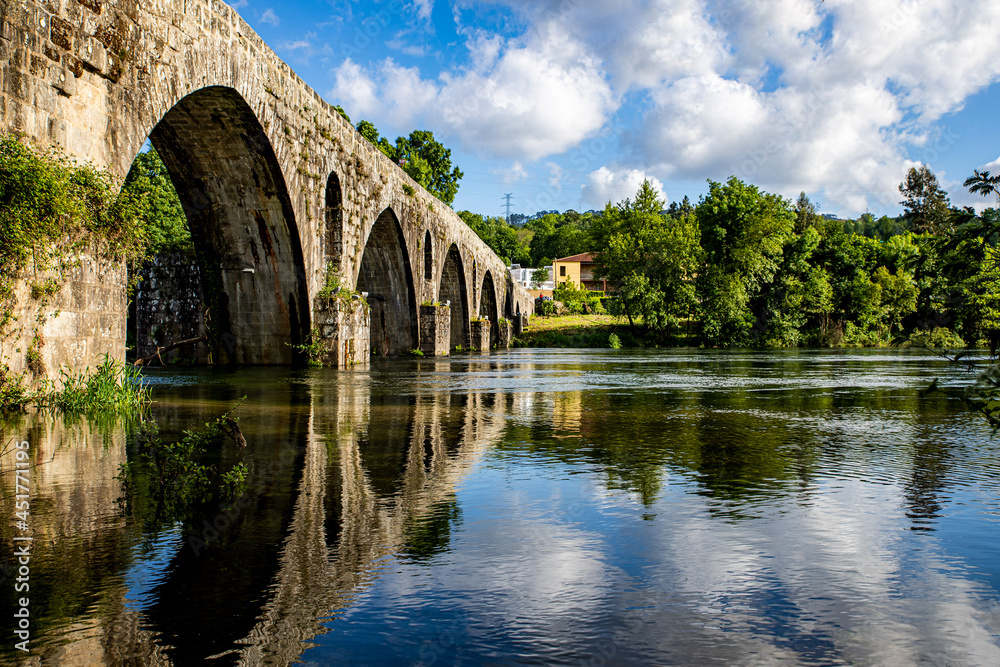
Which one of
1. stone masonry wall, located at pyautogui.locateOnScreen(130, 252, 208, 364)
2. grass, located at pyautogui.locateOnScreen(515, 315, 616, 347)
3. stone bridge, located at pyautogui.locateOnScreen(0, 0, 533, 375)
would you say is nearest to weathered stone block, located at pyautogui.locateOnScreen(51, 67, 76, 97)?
stone bridge, located at pyautogui.locateOnScreen(0, 0, 533, 375)

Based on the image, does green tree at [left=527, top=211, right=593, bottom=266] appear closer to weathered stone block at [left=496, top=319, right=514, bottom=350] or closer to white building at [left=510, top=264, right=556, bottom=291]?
white building at [left=510, top=264, right=556, bottom=291]

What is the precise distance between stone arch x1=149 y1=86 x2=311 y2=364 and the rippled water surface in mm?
9976

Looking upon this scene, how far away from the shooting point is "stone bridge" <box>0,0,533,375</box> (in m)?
8.80

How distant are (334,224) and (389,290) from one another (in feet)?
30.0

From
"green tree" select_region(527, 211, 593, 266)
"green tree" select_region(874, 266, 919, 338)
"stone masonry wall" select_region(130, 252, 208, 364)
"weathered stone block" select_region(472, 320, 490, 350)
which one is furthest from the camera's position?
"green tree" select_region(527, 211, 593, 266)

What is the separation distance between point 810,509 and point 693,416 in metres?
4.95

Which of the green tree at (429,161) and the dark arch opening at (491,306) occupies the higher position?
the green tree at (429,161)

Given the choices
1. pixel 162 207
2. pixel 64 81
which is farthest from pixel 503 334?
pixel 64 81

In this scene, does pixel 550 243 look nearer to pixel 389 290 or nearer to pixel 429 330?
pixel 429 330

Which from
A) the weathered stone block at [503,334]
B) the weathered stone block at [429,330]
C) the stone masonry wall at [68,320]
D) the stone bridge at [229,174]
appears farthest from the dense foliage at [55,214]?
the weathered stone block at [503,334]

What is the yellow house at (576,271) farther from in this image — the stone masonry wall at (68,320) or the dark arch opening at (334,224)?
the stone masonry wall at (68,320)

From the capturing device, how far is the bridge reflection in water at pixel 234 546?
8.34 feet

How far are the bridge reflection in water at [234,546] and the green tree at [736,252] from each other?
46.2 m

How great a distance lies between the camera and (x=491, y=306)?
52.6 meters
